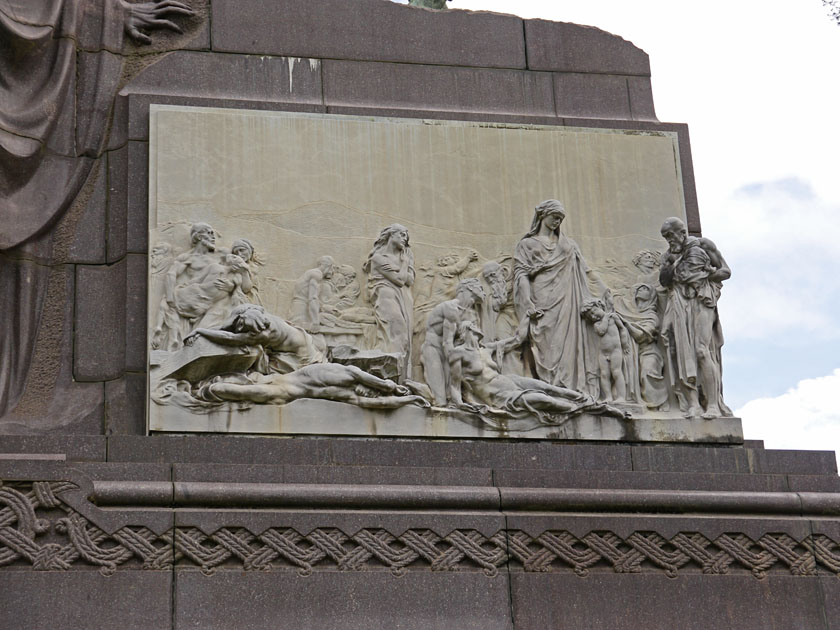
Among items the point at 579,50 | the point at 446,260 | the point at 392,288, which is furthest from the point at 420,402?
the point at 579,50

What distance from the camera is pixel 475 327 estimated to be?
44.8 ft

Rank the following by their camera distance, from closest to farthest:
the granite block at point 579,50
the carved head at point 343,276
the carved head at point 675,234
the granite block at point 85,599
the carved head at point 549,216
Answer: the granite block at point 85,599, the carved head at point 343,276, the carved head at point 549,216, the carved head at point 675,234, the granite block at point 579,50

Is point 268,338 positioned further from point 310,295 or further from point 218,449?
point 218,449

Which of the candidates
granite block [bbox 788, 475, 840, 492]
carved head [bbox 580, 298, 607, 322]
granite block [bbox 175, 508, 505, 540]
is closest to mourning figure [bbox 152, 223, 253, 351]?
granite block [bbox 175, 508, 505, 540]

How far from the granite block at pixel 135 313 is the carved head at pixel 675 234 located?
4.83 meters

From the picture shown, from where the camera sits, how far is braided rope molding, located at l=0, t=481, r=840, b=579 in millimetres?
11539

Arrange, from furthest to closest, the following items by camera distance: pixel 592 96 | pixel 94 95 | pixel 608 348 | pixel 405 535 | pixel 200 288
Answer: pixel 592 96 < pixel 94 95 < pixel 608 348 < pixel 200 288 < pixel 405 535

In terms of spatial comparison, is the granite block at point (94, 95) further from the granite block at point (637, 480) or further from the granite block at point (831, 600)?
the granite block at point (831, 600)

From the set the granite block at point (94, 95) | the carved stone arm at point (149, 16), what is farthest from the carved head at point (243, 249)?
the carved stone arm at point (149, 16)

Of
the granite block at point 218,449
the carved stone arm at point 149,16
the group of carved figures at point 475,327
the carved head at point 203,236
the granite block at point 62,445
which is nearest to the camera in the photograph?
the granite block at point 62,445

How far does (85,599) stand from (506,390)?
413 centimetres

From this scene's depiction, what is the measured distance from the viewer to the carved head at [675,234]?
1420cm

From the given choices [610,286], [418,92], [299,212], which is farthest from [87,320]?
[610,286]

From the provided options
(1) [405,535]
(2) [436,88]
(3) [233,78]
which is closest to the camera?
(1) [405,535]
